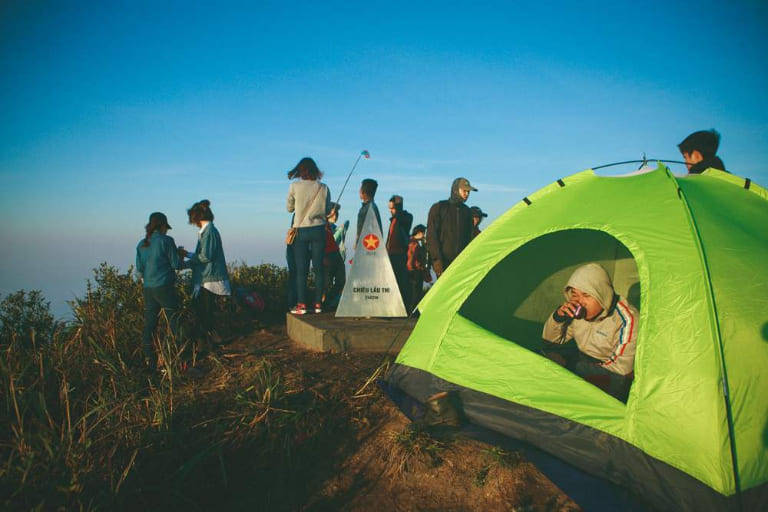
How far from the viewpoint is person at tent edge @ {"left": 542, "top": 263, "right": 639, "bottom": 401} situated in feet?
9.71

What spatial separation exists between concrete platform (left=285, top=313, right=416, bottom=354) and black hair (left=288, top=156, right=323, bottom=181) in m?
1.78

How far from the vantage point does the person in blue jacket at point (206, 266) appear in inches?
199

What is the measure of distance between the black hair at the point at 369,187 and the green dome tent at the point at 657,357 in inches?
83.1

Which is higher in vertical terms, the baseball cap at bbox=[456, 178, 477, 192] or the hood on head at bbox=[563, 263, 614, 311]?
the baseball cap at bbox=[456, 178, 477, 192]

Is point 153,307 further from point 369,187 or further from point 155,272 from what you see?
point 369,187

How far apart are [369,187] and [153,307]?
9.58 ft

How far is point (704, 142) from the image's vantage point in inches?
144

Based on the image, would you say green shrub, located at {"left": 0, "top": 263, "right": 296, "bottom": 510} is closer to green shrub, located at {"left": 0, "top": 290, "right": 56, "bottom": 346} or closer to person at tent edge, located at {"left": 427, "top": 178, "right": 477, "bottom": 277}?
green shrub, located at {"left": 0, "top": 290, "right": 56, "bottom": 346}

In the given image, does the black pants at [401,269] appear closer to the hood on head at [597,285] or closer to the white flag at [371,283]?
the white flag at [371,283]

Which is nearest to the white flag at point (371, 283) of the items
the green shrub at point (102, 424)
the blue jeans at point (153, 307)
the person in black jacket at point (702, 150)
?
the green shrub at point (102, 424)

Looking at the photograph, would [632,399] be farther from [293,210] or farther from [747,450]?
[293,210]

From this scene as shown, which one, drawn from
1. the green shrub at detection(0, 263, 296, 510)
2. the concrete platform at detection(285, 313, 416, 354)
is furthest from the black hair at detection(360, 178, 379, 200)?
the green shrub at detection(0, 263, 296, 510)

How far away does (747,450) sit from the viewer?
2.14 m

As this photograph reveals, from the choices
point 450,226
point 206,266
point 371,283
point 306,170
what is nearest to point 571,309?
point 450,226
